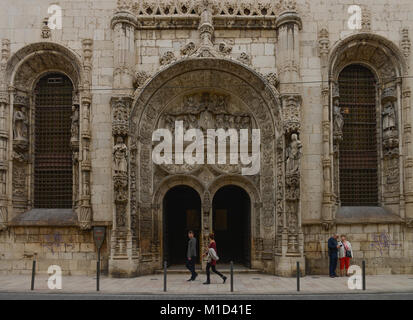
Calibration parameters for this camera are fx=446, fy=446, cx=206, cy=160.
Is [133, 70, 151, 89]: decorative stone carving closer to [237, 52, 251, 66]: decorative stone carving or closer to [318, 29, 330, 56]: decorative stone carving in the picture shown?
[237, 52, 251, 66]: decorative stone carving

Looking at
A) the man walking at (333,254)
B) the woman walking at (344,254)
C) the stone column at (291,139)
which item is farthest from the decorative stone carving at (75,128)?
the woman walking at (344,254)

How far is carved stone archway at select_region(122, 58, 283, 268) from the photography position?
1691 cm

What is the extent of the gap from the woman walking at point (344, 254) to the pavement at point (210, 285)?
2.33 feet

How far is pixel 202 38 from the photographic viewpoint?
17.1 m

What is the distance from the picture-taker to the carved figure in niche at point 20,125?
17.6 m

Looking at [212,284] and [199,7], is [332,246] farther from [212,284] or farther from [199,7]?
[199,7]

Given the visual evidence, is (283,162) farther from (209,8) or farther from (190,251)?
(209,8)

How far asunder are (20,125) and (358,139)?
1361cm

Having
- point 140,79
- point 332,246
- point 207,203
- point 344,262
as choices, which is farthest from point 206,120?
point 344,262

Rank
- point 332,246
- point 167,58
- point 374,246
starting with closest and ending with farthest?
point 332,246 → point 374,246 → point 167,58

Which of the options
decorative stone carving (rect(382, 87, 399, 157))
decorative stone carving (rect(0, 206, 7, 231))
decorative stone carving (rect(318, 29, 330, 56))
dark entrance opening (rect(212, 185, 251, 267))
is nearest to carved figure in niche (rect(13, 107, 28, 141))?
decorative stone carving (rect(0, 206, 7, 231))

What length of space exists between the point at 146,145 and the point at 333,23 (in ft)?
28.7

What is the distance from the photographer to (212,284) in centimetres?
1449

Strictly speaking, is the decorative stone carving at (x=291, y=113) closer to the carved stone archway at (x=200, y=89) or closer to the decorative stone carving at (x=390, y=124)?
the carved stone archway at (x=200, y=89)
